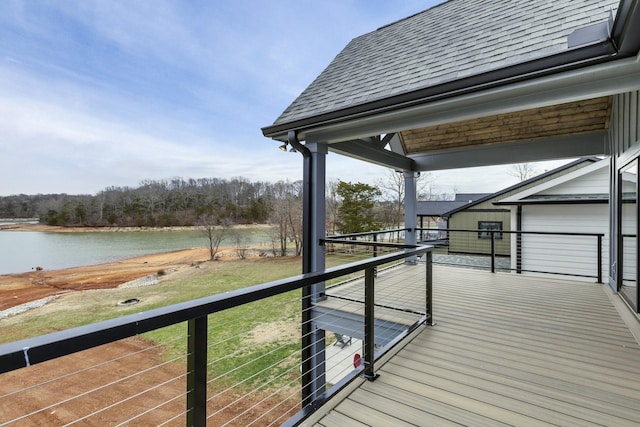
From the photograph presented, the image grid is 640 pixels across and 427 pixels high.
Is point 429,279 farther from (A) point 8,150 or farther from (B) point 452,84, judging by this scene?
(A) point 8,150

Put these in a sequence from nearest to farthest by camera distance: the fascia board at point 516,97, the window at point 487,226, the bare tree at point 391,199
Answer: the fascia board at point 516,97 < the window at point 487,226 < the bare tree at point 391,199

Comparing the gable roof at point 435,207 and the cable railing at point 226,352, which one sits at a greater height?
the gable roof at point 435,207

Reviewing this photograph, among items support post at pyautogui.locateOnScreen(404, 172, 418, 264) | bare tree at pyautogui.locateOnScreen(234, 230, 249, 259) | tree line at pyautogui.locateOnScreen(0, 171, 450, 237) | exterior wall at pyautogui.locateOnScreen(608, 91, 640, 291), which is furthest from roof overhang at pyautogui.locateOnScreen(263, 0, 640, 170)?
bare tree at pyautogui.locateOnScreen(234, 230, 249, 259)

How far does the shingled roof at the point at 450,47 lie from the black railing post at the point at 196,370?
3.28m

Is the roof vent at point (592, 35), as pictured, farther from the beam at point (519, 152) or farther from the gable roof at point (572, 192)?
the gable roof at point (572, 192)

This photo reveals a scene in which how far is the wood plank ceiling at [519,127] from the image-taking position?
5.02m

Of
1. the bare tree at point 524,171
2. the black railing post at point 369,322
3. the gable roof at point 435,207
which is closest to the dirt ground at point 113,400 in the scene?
the black railing post at point 369,322

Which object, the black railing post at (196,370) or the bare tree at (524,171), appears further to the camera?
the bare tree at (524,171)

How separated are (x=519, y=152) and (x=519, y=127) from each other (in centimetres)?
49

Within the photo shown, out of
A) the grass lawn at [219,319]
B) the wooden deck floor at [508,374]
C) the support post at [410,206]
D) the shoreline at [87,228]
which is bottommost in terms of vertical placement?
the grass lawn at [219,319]

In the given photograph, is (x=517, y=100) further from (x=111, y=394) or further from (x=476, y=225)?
(x=476, y=225)

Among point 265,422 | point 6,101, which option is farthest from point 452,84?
point 6,101

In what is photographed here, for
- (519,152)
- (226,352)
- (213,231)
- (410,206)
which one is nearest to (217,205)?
(213,231)

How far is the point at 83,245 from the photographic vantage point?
19.5 m
